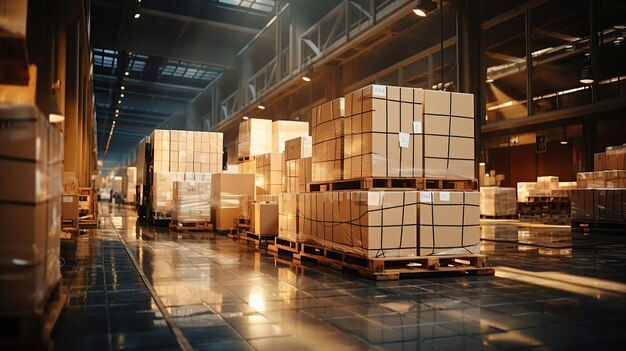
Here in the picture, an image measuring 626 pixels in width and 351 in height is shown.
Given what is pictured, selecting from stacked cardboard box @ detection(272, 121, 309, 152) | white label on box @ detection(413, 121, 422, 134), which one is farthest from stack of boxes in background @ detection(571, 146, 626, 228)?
white label on box @ detection(413, 121, 422, 134)

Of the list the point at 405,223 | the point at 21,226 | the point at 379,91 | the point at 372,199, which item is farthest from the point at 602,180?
the point at 21,226

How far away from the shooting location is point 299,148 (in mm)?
8703

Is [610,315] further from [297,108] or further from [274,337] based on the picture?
[297,108]

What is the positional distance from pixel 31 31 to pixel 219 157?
312 inches

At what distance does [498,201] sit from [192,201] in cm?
1117

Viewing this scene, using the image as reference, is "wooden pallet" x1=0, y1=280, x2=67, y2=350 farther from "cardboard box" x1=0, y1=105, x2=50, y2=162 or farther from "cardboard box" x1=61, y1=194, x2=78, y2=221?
"cardboard box" x1=61, y1=194, x2=78, y2=221

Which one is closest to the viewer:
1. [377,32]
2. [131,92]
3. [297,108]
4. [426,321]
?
[426,321]

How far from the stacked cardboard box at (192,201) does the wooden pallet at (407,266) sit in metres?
6.46

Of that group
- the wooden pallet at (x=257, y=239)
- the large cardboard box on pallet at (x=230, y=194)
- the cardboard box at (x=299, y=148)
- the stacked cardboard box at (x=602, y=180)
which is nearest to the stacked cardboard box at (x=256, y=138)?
the large cardboard box on pallet at (x=230, y=194)

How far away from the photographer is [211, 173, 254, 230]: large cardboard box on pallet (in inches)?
454

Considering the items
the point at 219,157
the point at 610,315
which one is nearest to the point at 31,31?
the point at 610,315

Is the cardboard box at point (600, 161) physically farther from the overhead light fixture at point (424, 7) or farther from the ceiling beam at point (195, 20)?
the ceiling beam at point (195, 20)

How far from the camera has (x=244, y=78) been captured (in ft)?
79.6

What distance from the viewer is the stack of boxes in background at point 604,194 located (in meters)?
11.2
